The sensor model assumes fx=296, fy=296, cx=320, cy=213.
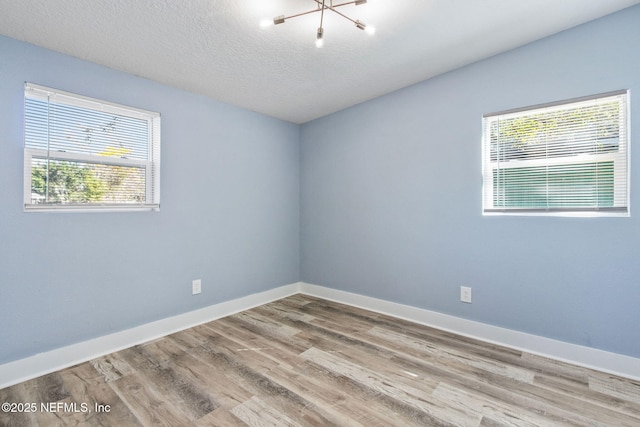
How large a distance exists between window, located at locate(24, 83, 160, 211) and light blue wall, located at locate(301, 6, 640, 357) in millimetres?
1910

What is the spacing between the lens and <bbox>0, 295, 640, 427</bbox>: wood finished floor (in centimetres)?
159

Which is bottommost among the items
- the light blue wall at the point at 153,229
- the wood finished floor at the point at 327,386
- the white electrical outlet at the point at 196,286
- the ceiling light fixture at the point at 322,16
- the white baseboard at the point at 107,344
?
the wood finished floor at the point at 327,386

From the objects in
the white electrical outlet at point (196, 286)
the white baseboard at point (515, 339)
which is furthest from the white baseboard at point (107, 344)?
the white baseboard at point (515, 339)

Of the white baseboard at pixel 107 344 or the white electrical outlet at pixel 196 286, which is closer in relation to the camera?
the white baseboard at pixel 107 344

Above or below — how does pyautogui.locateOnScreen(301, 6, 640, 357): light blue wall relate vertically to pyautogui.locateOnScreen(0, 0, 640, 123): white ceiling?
below

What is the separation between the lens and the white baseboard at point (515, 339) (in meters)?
1.96

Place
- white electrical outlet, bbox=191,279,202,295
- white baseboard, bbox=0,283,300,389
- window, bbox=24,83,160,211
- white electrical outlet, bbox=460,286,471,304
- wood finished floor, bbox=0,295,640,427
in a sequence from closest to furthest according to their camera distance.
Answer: wood finished floor, bbox=0,295,640,427 → white baseboard, bbox=0,283,300,389 → window, bbox=24,83,160,211 → white electrical outlet, bbox=460,286,471,304 → white electrical outlet, bbox=191,279,202,295

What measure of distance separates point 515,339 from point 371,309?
4.34 feet

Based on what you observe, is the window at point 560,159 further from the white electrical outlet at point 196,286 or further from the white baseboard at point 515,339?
the white electrical outlet at point 196,286

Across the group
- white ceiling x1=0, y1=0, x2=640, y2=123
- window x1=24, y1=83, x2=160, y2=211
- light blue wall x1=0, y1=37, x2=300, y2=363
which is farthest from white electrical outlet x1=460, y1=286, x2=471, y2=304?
window x1=24, y1=83, x2=160, y2=211

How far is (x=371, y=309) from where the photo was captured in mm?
3217

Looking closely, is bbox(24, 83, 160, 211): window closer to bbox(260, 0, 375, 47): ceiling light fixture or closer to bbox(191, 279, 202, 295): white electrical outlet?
bbox(191, 279, 202, 295): white electrical outlet

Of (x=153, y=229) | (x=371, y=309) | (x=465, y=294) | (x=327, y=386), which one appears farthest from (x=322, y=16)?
(x=371, y=309)

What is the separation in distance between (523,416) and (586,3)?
97.7 inches
